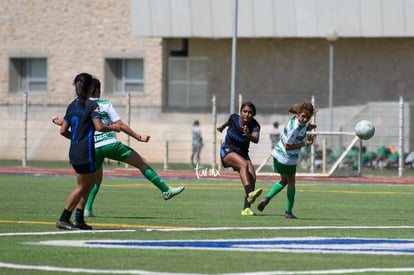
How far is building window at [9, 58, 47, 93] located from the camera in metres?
55.3

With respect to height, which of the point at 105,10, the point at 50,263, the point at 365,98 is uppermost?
the point at 105,10

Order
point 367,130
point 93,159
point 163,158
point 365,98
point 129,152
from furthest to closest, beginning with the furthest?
point 365,98
point 163,158
point 367,130
point 129,152
point 93,159

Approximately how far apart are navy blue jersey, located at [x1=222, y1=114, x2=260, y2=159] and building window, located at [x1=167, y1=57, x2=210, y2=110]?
31876mm

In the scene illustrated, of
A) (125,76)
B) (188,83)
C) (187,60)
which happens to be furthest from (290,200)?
(125,76)

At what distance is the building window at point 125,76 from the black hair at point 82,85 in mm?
37904

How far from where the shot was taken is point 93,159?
1568 cm

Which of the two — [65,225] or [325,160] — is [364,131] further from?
[65,225]

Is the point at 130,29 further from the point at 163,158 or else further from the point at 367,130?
the point at 367,130

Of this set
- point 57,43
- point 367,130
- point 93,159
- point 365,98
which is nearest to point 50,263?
point 93,159

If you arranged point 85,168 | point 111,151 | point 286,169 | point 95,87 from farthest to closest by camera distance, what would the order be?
point 286,169
point 111,151
point 95,87
point 85,168

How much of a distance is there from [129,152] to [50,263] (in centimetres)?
693

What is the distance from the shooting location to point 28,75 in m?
55.7

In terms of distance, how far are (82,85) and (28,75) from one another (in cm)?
4044

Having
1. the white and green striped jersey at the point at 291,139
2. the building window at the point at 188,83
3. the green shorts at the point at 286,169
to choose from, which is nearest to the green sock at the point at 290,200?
the green shorts at the point at 286,169
